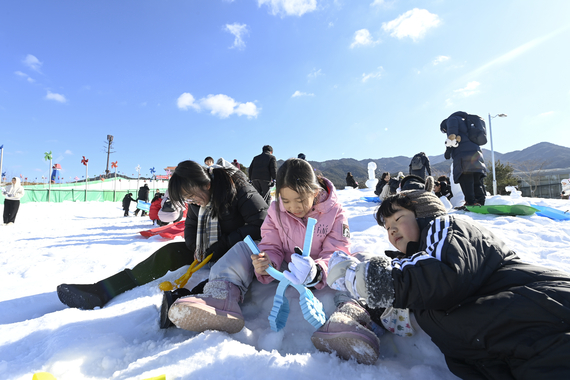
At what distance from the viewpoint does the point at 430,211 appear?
127 centimetres

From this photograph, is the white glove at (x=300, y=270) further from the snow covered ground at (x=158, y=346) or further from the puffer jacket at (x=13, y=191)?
the puffer jacket at (x=13, y=191)

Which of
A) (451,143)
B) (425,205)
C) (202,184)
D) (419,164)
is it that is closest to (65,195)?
(419,164)

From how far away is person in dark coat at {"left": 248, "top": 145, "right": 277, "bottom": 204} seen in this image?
20.1ft

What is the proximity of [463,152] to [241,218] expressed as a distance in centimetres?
409

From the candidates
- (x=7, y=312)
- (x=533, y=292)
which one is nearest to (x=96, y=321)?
(x=7, y=312)

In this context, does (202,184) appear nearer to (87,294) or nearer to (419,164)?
(87,294)

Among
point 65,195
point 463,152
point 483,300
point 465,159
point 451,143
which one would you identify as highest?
point 451,143

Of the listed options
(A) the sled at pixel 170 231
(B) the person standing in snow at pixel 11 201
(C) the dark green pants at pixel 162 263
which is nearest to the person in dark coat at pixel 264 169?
(A) the sled at pixel 170 231

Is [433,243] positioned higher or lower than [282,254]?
higher

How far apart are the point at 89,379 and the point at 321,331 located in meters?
0.93

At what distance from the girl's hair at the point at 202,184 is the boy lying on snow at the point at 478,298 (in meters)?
1.17

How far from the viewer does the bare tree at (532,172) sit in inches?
829

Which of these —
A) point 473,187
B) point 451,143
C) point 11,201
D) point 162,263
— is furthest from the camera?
point 11,201

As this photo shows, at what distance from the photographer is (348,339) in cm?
110
